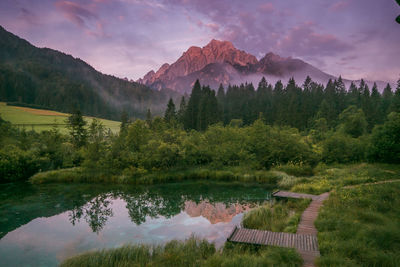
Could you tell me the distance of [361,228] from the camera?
1018cm

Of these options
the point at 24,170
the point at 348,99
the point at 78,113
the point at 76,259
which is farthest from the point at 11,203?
the point at 348,99

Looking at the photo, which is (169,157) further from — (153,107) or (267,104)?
(153,107)

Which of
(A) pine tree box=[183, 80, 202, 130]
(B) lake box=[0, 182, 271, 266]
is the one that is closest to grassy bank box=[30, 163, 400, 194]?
(B) lake box=[0, 182, 271, 266]

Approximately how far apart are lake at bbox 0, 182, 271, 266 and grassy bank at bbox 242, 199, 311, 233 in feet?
5.26

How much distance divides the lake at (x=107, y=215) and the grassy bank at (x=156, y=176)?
1.36 m

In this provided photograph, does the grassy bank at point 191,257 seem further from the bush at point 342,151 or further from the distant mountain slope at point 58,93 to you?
the distant mountain slope at point 58,93

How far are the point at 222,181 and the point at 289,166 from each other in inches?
364

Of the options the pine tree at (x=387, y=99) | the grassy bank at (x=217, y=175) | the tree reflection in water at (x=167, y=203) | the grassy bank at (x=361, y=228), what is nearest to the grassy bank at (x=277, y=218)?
the grassy bank at (x=361, y=228)

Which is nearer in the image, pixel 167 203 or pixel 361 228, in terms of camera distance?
pixel 361 228

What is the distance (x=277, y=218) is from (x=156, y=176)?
51.5 ft

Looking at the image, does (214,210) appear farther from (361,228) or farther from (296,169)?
(296,169)

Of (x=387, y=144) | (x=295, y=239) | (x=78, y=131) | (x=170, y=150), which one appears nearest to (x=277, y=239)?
(x=295, y=239)

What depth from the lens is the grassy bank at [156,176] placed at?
25859 mm

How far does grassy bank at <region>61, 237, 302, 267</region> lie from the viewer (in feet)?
26.3
